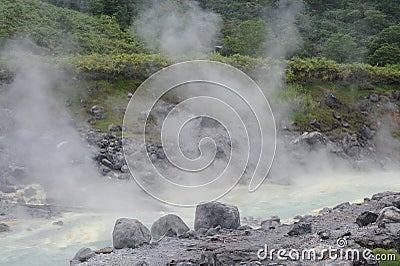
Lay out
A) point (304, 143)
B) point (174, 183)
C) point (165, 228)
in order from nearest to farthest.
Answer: point (165, 228) → point (174, 183) → point (304, 143)

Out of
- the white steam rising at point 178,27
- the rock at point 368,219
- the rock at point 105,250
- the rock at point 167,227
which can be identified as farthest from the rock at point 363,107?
the rock at point 105,250

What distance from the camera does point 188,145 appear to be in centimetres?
2094

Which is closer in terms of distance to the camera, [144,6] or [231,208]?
[231,208]

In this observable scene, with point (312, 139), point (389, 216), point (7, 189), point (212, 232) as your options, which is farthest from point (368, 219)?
point (312, 139)

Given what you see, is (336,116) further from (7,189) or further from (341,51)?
(7,189)

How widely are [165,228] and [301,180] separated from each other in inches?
348

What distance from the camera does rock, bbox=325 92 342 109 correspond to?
2750 centimetres

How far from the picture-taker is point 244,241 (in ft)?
39.6

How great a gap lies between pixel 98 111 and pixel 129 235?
11416mm

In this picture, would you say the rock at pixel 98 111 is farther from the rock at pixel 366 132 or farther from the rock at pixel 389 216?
the rock at pixel 389 216

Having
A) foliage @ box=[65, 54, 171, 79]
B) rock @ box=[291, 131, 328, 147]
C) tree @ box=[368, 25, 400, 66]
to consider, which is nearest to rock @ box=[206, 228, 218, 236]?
rock @ box=[291, 131, 328, 147]

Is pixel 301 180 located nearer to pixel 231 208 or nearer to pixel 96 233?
pixel 231 208

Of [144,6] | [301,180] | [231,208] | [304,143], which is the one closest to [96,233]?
[231,208]
